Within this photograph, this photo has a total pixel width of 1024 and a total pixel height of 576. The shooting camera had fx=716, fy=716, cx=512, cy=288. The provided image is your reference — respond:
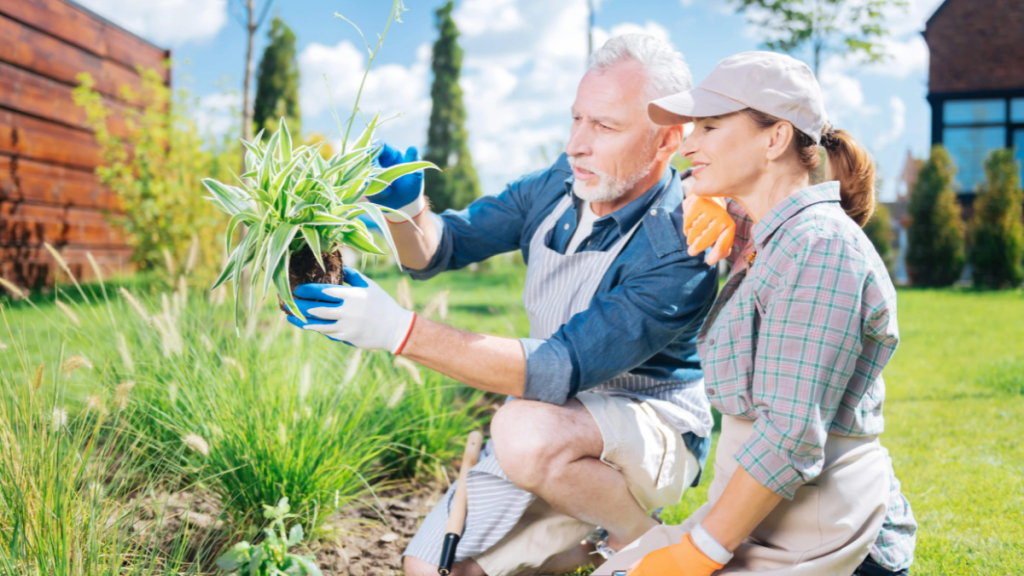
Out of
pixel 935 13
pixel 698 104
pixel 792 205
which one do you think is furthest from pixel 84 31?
pixel 935 13

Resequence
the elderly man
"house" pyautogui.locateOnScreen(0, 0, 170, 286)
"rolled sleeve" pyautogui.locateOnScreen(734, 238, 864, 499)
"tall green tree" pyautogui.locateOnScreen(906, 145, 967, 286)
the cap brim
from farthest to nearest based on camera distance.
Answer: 1. "tall green tree" pyautogui.locateOnScreen(906, 145, 967, 286)
2. "house" pyautogui.locateOnScreen(0, 0, 170, 286)
3. the elderly man
4. the cap brim
5. "rolled sleeve" pyautogui.locateOnScreen(734, 238, 864, 499)

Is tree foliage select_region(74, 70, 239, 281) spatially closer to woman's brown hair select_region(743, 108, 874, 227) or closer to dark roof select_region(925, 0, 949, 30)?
woman's brown hair select_region(743, 108, 874, 227)

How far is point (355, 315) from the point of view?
6.47ft

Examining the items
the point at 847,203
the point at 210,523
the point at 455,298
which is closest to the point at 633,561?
the point at 847,203

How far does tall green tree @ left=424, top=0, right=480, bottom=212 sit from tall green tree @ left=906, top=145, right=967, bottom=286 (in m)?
11.3

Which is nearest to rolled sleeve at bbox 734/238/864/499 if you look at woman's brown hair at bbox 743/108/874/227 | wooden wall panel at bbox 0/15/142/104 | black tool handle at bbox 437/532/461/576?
woman's brown hair at bbox 743/108/874/227

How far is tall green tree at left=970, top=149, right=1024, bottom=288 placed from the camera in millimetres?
11617

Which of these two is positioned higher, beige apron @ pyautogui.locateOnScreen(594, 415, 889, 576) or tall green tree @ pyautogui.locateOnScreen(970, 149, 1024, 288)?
tall green tree @ pyautogui.locateOnScreen(970, 149, 1024, 288)

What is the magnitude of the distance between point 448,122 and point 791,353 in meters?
19.8

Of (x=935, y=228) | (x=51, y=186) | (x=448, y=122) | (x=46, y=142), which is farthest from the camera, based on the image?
(x=448, y=122)

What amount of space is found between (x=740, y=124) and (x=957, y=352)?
17.1 feet

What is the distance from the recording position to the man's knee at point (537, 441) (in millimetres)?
2195

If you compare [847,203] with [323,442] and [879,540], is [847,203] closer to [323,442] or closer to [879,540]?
[879,540]

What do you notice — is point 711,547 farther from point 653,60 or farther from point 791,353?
point 653,60
